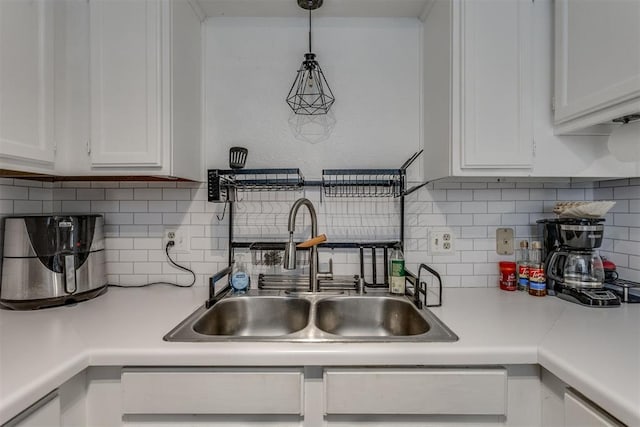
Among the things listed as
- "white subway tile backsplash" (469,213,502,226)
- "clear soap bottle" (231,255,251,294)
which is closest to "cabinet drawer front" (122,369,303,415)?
"clear soap bottle" (231,255,251,294)

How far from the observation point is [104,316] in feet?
3.75

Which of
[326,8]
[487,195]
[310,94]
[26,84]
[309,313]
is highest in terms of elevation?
[326,8]

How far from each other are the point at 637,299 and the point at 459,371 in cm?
92

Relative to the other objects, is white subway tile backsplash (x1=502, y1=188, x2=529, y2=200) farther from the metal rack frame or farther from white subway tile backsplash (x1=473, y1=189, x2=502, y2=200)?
the metal rack frame

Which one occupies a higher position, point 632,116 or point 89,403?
point 632,116

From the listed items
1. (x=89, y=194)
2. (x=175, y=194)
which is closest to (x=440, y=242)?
(x=175, y=194)

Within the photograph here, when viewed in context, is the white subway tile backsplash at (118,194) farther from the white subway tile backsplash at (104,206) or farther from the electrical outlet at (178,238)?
the electrical outlet at (178,238)

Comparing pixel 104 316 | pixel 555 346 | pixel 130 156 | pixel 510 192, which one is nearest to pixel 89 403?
pixel 104 316

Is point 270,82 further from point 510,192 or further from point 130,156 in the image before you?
point 510,192

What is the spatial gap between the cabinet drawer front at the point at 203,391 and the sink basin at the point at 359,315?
44cm

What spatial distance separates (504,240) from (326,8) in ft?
4.55

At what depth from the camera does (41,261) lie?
3.91ft

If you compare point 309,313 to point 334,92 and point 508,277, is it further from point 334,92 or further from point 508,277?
point 334,92

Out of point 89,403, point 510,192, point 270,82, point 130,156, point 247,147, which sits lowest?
point 89,403
